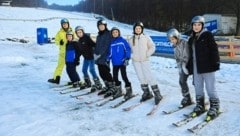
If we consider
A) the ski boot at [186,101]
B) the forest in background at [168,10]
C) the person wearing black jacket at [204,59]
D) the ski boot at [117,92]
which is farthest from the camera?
the forest in background at [168,10]

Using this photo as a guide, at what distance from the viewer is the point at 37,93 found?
9680mm

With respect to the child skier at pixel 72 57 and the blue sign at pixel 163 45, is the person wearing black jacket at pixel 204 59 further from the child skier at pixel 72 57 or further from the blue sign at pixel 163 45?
the blue sign at pixel 163 45

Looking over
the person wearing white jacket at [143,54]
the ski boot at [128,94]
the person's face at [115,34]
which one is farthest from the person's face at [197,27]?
the ski boot at [128,94]

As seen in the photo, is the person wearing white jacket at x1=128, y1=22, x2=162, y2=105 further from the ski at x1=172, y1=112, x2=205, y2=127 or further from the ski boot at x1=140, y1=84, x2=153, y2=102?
the ski at x1=172, y1=112, x2=205, y2=127

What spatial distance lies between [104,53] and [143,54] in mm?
1195

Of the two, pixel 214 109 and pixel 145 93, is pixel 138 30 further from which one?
pixel 214 109

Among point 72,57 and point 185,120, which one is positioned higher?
point 72,57

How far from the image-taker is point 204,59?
21.5 ft

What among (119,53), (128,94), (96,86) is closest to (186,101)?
(128,94)

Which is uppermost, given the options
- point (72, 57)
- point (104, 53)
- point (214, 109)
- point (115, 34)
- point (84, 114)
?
point (115, 34)

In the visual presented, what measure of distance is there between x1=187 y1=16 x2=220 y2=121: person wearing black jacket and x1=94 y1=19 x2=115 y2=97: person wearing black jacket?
2.30 meters

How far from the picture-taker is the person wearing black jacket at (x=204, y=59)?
256 inches

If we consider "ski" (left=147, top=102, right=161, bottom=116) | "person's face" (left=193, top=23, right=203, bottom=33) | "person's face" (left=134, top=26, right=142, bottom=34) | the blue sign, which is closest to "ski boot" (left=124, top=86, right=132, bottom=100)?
"ski" (left=147, top=102, right=161, bottom=116)

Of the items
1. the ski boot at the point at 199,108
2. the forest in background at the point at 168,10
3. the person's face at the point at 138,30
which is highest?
the forest in background at the point at 168,10
